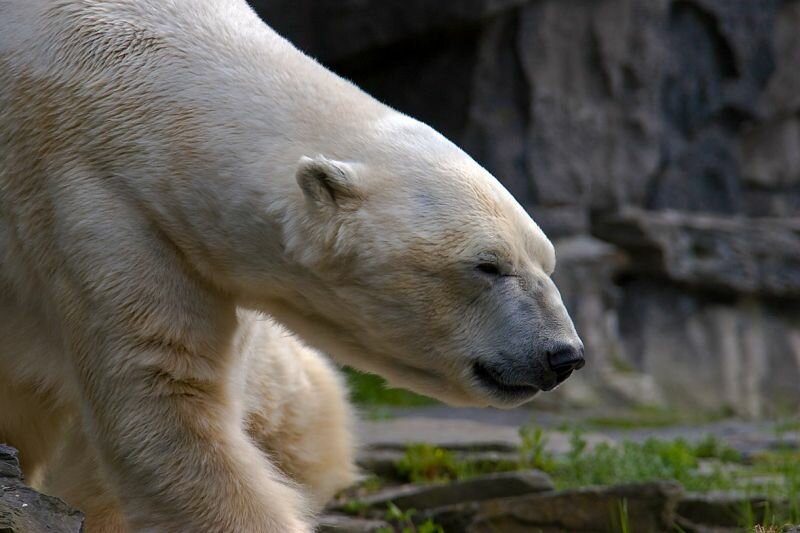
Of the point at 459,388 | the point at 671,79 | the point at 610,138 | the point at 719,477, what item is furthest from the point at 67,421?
the point at 671,79

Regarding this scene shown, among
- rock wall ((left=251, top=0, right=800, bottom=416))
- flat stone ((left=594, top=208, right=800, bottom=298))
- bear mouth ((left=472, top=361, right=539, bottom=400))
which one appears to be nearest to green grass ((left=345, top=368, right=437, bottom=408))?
rock wall ((left=251, top=0, right=800, bottom=416))

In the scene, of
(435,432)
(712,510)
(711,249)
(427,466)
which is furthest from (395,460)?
(711,249)

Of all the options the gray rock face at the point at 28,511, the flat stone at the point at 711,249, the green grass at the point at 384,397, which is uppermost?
the flat stone at the point at 711,249

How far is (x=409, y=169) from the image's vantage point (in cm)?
261

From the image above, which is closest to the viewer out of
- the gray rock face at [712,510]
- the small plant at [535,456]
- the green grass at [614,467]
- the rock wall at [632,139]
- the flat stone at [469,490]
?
the gray rock face at [712,510]

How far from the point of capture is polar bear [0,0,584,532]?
256 cm

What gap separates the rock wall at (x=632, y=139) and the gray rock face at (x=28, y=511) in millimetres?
5691

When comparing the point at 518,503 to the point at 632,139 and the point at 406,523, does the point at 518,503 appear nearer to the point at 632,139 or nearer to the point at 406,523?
the point at 406,523

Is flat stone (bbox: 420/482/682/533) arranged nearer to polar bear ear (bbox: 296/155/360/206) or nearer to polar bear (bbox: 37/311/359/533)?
polar bear (bbox: 37/311/359/533)

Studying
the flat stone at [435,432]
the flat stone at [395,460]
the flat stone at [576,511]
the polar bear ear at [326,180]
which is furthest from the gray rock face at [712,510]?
the polar bear ear at [326,180]

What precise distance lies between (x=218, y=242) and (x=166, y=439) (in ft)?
1.52

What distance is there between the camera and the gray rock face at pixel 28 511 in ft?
7.43

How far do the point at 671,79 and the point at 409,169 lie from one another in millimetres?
6585

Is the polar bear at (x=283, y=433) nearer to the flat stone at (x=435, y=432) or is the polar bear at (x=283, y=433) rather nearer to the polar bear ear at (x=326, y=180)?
the polar bear ear at (x=326, y=180)
